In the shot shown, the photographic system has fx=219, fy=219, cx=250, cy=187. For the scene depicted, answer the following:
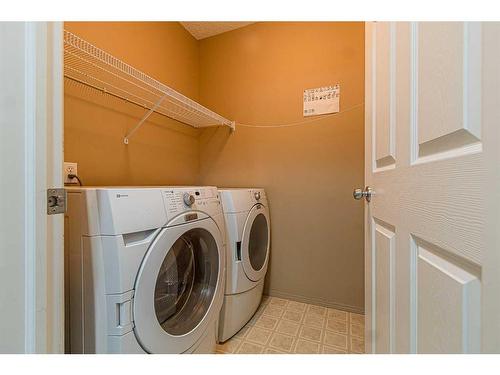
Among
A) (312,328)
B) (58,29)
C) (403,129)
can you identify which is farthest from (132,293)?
(312,328)

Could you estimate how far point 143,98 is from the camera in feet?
4.71

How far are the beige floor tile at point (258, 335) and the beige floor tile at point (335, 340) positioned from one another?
34 cm

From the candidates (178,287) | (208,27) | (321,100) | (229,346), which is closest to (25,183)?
(178,287)

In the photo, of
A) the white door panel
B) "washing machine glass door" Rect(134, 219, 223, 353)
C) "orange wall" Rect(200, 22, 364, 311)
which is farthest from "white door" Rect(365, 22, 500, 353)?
"orange wall" Rect(200, 22, 364, 311)

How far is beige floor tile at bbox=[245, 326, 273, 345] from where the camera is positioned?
4.24 ft

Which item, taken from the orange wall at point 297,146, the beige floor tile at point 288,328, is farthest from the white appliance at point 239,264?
the orange wall at point 297,146

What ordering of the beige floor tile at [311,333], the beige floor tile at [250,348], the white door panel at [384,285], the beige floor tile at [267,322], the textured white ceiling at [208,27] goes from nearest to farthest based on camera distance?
the white door panel at [384,285]
the beige floor tile at [250,348]
the beige floor tile at [311,333]
the beige floor tile at [267,322]
the textured white ceiling at [208,27]

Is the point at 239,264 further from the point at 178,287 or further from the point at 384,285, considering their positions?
the point at 384,285

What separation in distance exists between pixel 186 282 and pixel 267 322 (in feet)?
2.47

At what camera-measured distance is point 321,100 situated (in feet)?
5.45

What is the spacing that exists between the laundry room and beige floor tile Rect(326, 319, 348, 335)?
0.05 feet

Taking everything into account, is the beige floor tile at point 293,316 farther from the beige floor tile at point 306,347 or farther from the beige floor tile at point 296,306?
the beige floor tile at point 306,347

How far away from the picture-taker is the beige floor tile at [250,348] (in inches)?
47.6
